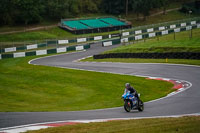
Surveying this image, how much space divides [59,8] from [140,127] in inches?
2768

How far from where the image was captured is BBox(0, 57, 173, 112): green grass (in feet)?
69.5

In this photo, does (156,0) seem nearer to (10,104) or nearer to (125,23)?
(125,23)

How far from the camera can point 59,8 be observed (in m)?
80.9

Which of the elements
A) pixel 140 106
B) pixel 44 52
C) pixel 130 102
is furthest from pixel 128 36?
pixel 130 102

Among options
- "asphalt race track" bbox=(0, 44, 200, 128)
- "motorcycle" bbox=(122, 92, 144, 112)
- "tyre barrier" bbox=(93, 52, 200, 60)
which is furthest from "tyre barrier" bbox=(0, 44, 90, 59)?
"motorcycle" bbox=(122, 92, 144, 112)

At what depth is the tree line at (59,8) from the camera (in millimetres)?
75188

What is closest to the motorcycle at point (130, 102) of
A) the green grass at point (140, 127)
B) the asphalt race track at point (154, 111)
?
the asphalt race track at point (154, 111)

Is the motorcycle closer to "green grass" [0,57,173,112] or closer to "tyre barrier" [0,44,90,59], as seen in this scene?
"green grass" [0,57,173,112]

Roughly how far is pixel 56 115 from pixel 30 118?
56.1 inches

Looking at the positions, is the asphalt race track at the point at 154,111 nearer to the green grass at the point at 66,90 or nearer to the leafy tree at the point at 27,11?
the green grass at the point at 66,90

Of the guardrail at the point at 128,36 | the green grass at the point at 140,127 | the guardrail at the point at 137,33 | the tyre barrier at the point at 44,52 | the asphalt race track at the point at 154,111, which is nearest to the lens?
the green grass at the point at 140,127

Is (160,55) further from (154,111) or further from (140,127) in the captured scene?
(140,127)

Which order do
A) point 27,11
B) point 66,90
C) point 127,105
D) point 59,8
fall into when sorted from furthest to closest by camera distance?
point 59,8, point 27,11, point 66,90, point 127,105

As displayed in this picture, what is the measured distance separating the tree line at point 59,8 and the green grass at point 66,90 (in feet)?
143
